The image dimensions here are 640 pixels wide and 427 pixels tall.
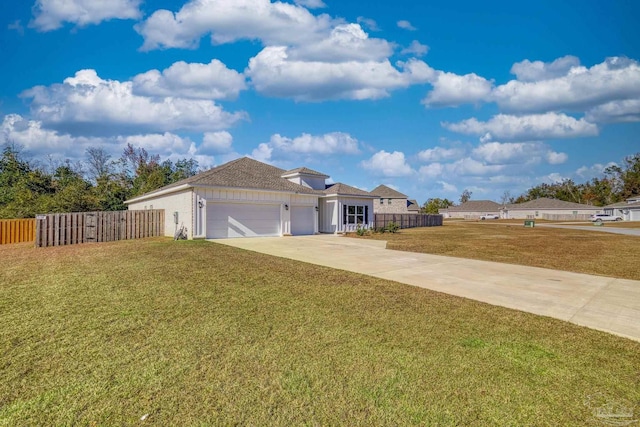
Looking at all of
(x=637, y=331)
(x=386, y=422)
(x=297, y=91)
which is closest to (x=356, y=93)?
(x=297, y=91)

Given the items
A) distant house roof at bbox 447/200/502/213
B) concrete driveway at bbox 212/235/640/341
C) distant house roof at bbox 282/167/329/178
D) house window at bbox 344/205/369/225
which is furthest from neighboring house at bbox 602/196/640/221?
concrete driveway at bbox 212/235/640/341

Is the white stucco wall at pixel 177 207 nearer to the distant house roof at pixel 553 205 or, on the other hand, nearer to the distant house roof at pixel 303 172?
the distant house roof at pixel 303 172

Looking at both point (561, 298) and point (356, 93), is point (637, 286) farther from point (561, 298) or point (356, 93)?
point (356, 93)

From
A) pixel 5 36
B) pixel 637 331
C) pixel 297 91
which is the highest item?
pixel 5 36

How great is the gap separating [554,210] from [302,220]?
65831 mm

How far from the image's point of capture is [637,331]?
163 inches

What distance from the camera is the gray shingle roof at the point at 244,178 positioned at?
1704cm

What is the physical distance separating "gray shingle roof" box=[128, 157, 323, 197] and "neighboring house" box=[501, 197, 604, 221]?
63.6 m

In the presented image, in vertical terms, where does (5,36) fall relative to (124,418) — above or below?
above

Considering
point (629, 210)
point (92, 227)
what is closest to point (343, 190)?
point (92, 227)

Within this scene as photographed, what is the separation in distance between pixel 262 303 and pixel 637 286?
7.84 metres

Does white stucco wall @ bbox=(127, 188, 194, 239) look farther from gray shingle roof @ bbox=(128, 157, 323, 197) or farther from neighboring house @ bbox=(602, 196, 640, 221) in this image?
neighboring house @ bbox=(602, 196, 640, 221)

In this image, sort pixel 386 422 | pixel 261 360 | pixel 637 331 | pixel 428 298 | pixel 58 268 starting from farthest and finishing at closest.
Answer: pixel 58 268 < pixel 428 298 < pixel 637 331 < pixel 261 360 < pixel 386 422

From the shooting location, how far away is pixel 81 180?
1256 inches
